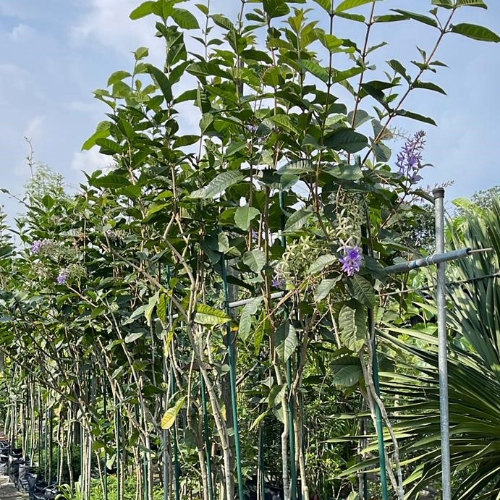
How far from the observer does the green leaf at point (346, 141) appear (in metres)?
1.29

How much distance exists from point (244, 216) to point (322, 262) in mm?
288

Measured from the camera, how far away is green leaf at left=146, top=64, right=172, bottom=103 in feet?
5.06

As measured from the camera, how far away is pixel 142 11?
156 centimetres

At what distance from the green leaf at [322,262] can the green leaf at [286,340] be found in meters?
0.25

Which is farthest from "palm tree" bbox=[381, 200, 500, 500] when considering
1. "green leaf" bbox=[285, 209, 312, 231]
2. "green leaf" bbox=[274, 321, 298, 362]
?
"green leaf" bbox=[285, 209, 312, 231]

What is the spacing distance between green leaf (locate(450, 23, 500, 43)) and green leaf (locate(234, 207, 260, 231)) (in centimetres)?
58

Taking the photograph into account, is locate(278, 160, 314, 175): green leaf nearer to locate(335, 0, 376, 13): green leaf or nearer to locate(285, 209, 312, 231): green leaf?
locate(285, 209, 312, 231): green leaf

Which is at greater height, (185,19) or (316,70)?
(185,19)

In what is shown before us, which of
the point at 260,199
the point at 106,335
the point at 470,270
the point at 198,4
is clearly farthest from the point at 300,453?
the point at 106,335

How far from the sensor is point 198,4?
5.31ft

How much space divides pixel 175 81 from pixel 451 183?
769 mm

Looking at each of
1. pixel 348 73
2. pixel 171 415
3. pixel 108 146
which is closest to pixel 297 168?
pixel 348 73

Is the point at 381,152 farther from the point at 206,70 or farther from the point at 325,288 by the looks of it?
the point at 206,70

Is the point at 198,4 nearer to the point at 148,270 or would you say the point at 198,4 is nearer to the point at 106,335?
the point at 148,270
